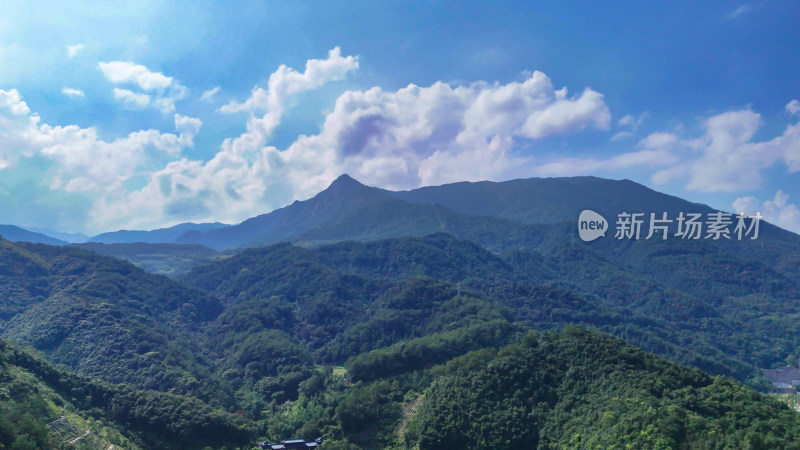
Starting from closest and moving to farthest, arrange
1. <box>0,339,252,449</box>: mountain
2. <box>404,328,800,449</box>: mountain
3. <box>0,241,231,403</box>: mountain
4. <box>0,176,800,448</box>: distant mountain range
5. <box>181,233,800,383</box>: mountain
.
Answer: <box>404,328,800,449</box>: mountain
<box>0,339,252,449</box>: mountain
<box>0,176,800,448</box>: distant mountain range
<box>0,241,231,403</box>: mountain
<box>181,233,800,383</box>: mountain

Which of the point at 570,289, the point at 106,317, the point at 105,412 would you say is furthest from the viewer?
the point at 570,289

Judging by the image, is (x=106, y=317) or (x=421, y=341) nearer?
(x=421, y=341)

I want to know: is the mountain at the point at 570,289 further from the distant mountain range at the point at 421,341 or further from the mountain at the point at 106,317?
the mountain at the point at 106,317

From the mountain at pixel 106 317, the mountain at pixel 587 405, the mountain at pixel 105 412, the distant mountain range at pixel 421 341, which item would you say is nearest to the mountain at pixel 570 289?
the distant mountain range at pixel 421 341

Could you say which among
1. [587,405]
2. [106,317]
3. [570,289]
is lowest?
[106,317]

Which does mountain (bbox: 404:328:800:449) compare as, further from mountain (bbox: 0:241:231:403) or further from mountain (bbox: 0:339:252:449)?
mountain (bbox: 0:241:231:403)

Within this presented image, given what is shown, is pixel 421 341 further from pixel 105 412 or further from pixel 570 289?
pixel 570 289

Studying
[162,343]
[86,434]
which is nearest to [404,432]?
[86,434]

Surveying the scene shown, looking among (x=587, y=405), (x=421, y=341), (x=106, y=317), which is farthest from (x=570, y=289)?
(x=106, y=317)

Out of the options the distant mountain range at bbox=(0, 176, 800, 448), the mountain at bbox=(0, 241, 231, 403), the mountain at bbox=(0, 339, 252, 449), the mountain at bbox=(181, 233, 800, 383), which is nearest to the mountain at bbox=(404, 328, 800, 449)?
the distant mountain range at bbox=(0, 176, 800, 448)

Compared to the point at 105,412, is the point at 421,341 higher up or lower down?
higher up

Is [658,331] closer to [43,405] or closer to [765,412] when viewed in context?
[765,412]
